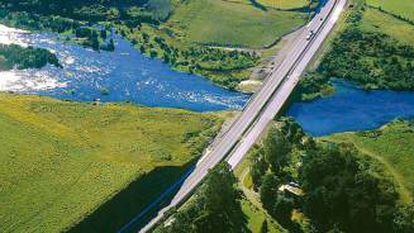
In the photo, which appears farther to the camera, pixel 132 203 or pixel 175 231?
pixel 132 203

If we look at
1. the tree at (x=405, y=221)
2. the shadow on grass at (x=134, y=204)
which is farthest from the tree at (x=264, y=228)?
the tree at (x=405, y=221)

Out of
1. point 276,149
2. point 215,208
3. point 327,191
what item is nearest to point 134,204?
point 215,208

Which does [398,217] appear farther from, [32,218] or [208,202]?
[32,218]

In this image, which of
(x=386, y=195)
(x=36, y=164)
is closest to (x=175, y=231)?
(x=36, y=164)

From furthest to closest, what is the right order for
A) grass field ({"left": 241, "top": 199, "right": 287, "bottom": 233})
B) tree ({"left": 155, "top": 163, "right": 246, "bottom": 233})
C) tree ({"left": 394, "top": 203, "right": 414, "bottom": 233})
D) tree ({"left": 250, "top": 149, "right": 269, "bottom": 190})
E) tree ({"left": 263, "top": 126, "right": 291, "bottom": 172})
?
tree ({"left": 263, "top": 126, "right": 291, "bottom": 172})
tree ({"left": 250, "top": 149, "right": 269, "bottom": 190})
grass field ({"left": 241, "top": 199, "right": 287, "bottom": 233})
tree ({"left": 394, "top": 203, "right": 414, "bottom": 233})
tree ({"left": 155, "top": 163, "right": 246, "bottom": 233})

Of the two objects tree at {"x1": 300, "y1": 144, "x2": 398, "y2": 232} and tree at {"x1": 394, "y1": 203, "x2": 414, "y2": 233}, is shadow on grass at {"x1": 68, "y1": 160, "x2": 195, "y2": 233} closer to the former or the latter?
tree at {"x1": 300, "y1": 144, "x2": 398, "y2": 232}

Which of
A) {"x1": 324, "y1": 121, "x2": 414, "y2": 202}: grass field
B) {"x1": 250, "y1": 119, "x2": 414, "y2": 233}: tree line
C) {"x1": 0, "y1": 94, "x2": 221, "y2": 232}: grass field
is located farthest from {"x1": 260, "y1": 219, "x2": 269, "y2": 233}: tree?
{"x1": 324, "y1": 121, "x2": 414, "y2": 202}: grass field

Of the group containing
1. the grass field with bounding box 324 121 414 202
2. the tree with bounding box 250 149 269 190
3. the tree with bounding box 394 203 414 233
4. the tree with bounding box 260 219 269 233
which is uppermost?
the tree with bounding box 394 203 414 233
